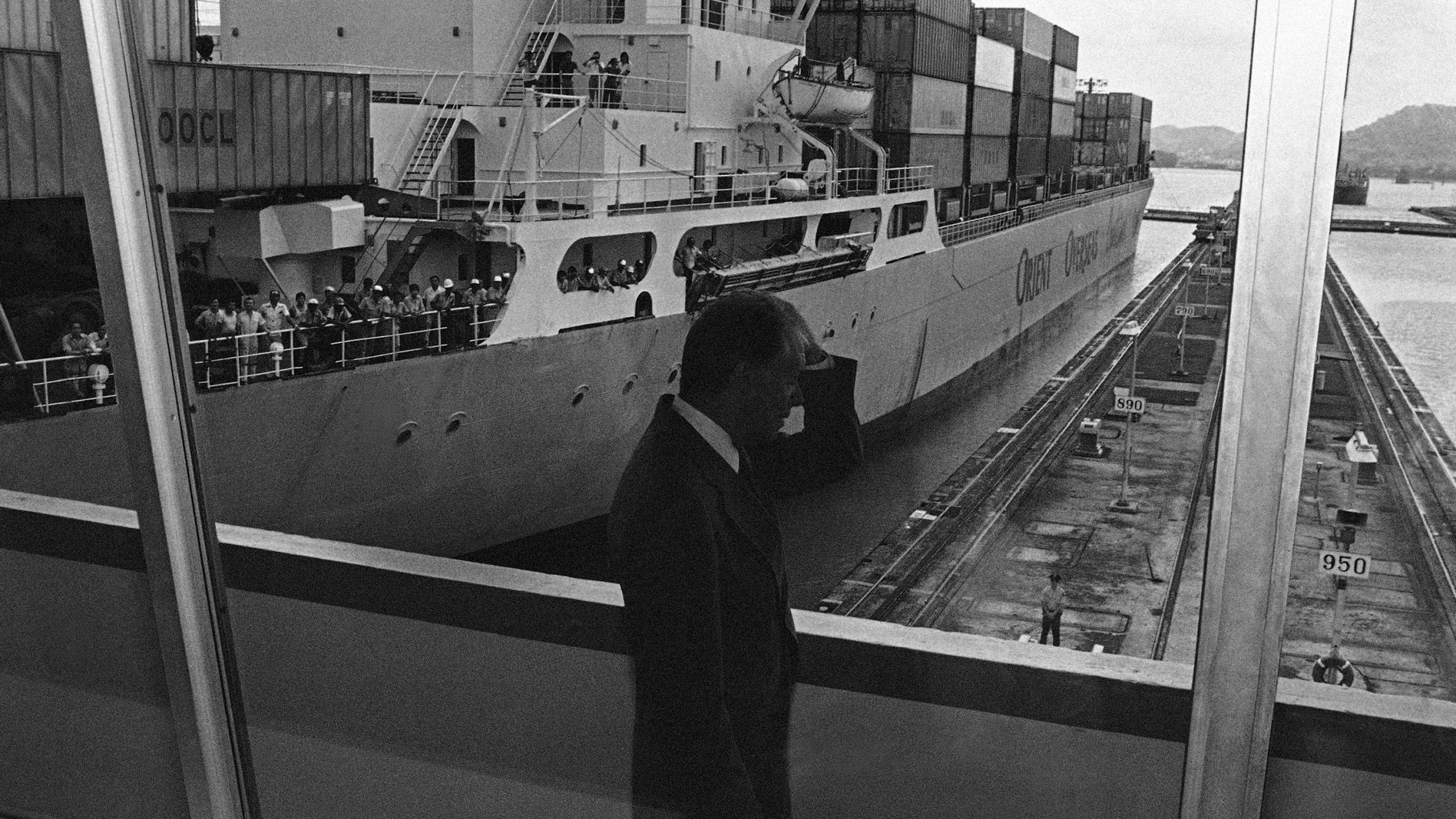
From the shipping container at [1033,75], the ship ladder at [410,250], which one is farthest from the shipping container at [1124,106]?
the ship ladder at [410,250]

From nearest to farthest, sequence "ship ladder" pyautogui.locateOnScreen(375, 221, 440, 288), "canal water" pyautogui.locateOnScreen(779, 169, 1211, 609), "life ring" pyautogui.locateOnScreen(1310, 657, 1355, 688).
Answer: "life ring" pyautogui.locateOnScreen(1310, 657, 1355, 688) → "canal water" pyautogui.locateOnScreen(779, 169, 1211, 609) → "ship ladder" pyautogui.locateOnScreen(375, 221, 440, 288)

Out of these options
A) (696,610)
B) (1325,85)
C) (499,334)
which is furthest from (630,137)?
(1325,85)

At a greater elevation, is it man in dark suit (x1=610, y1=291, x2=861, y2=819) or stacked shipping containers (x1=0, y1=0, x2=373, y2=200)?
stacked shipping containers (x1=0, y1=0, x2=373, y2=200)

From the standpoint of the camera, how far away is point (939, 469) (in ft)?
6.82

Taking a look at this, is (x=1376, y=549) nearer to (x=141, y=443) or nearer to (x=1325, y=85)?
(x=1325, y=85)

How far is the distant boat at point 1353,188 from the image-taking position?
1.39 m

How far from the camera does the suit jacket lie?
1651mm

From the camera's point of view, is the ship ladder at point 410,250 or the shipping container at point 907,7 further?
the ship ladder at point 410,250

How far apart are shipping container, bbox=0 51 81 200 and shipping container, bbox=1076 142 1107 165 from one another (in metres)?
1.53

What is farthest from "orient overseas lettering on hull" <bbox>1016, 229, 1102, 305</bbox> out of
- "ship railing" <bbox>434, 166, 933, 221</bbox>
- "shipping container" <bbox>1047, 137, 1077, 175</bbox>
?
"ship railing" <bbox>434, 166, 933, 221</bbox>

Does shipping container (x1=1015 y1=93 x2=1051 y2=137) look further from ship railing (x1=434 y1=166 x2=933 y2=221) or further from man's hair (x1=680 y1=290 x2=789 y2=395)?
man's hair (x1=680 y1=290 x2=789 y2=395)

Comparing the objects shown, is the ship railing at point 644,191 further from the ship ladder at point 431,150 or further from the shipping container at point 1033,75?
the shipping container at point 1033,75

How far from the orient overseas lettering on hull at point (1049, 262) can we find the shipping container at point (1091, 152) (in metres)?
0.18

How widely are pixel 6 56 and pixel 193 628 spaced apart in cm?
114
